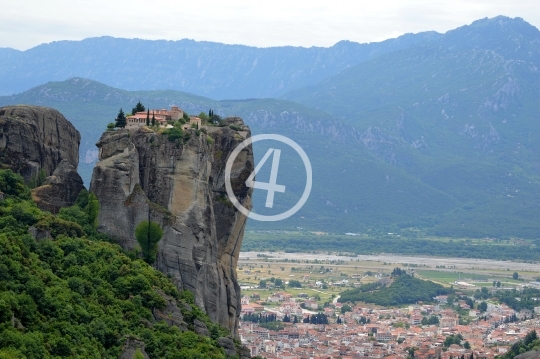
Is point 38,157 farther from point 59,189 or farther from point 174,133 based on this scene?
point 174,133

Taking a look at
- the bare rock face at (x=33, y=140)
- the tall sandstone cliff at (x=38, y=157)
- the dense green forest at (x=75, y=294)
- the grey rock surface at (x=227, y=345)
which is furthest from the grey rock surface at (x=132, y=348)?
the bare rock face at (x=33, y=140)

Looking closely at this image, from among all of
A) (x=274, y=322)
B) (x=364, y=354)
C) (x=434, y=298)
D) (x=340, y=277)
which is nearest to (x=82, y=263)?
(x=364, y=354)

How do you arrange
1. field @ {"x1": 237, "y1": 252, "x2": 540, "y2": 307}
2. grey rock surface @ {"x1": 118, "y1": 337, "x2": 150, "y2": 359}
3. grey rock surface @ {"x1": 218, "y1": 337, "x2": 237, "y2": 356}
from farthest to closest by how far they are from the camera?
field @ {"x1": 237, "y1": 252, "x2": 540, "y2": 307} → grey rock surface @ {"x1": 218, "y1": 337, "x2": 237, "y2": 356} → grey rock surface @ {"x1": 118, "y1": 337, "x2": 150, "y2": 359}

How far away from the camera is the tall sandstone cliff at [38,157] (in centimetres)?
6181

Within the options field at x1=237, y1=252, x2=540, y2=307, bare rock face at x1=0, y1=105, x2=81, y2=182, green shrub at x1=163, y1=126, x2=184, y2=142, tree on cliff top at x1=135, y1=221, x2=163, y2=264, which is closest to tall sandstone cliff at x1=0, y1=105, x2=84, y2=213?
bare rock face at x1=0, y1=105, x2=81, y2=182

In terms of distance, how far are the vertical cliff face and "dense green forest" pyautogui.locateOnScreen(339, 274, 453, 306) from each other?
86442 mm

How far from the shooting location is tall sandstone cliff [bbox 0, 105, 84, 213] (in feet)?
203

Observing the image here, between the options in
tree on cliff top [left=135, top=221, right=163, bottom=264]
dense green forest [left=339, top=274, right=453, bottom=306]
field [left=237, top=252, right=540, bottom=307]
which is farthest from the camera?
field [left=237, top=252, right=540, bottom=307]

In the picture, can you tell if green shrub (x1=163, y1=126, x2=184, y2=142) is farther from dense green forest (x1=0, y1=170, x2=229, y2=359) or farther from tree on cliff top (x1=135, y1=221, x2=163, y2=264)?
dense green forest (x1=0, y1=170, x2=229, y2=359)

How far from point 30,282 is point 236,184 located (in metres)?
15.9

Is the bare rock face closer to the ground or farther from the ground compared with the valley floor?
farther from the ground

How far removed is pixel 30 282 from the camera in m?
51.2

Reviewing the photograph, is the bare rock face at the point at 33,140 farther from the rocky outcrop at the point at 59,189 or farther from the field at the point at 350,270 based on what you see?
the field at the point at 350,270

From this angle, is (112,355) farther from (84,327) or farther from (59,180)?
(59,180)
